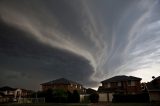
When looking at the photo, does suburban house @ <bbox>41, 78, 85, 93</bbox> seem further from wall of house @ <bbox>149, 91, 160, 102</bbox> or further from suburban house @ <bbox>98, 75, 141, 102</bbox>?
wall of house @ <bbox>149, 91, 160, 102</bbox>

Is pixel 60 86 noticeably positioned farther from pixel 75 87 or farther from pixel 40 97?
pixel 40 97

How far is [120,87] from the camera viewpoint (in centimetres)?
7350

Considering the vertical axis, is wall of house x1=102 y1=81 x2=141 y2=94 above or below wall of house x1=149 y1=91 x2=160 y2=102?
above

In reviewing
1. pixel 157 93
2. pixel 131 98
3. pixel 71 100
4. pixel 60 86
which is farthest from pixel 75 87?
pixel 157 93

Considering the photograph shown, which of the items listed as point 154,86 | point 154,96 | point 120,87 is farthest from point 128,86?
point 154,96

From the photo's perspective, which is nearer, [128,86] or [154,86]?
[154,86]

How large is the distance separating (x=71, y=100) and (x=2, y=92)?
63.0 m

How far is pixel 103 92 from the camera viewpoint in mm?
67375

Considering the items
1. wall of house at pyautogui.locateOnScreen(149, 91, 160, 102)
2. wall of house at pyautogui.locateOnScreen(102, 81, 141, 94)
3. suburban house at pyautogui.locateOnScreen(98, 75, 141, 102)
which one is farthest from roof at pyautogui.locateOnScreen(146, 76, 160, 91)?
wall of house at pyautogui.locateOnScreen(102, 81, 141, 94)

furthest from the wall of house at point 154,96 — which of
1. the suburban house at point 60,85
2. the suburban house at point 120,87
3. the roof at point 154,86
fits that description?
the suburban house at point 60,85

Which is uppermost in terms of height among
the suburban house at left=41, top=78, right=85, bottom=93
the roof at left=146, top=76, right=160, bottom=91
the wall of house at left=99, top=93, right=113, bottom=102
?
the suburban house at left=41, top=78, right=85, bottom=93

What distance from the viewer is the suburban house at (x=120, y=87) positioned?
66938 mm

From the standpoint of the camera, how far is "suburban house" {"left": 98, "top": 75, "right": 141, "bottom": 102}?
66.9m

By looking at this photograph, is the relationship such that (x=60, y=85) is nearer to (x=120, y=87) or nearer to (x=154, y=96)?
(x=120, y=87)
